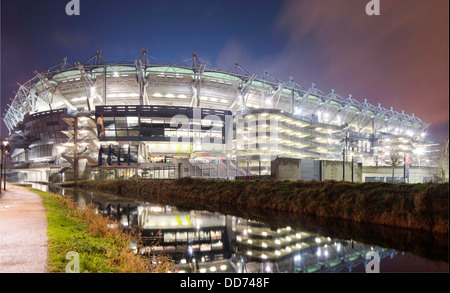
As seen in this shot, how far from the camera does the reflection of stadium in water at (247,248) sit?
822 cm

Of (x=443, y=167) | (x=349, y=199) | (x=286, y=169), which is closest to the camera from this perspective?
(x=349, y=199)

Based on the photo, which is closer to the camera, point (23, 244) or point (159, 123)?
point (23, 244)

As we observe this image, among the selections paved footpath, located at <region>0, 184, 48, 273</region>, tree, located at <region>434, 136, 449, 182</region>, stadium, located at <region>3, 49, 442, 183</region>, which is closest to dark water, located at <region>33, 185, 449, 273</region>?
paved footpath, located at <region>0, 184, 48, 273</region>

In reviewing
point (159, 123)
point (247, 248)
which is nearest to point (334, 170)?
point (247, 248)

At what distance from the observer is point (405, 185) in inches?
513

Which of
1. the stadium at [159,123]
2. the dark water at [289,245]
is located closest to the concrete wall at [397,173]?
the stadium at [159,123]

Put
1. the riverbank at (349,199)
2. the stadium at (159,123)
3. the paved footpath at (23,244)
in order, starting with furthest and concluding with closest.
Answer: the stadium at (159,123), the riverbank at (349,199), the paved footpath at (23,244)

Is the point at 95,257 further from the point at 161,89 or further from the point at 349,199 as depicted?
the point at 161,89

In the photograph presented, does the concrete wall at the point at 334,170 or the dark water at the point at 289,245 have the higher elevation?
the concrete wall at the point at 334,170

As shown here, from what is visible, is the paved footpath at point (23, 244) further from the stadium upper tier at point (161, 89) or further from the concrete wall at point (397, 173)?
the stadium upper tier at point (161, 89)

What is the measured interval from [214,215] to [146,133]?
2446 inches

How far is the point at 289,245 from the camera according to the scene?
33.6 feet

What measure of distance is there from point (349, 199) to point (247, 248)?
24.6 ft
